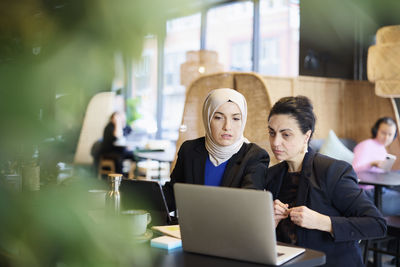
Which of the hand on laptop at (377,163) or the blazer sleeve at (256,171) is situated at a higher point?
the blazer sleeve at (256,171)

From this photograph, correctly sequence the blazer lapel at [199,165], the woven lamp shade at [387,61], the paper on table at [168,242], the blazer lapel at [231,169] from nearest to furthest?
1. the paper on table at [168,242]
2. the blazer lapel at [231,169]
3. the blazer lapel at [199,165]
4. the woven lamp shade at [387,61]

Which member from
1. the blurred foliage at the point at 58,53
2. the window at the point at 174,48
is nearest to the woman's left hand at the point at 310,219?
the window at the point at 174,48

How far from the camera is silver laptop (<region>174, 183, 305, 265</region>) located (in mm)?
1079

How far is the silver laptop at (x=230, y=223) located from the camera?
42.5 inches

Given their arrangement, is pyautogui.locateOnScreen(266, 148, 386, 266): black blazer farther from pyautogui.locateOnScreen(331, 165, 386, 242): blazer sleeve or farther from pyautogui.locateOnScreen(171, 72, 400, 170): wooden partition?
pyautogui.locateOnScreen(171, 72, 400, 170): wooden partition

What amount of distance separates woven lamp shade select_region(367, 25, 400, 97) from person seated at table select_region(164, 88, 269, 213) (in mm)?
2805

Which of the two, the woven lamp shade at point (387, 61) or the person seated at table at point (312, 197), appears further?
the woven lamp shade at point (387, 61)

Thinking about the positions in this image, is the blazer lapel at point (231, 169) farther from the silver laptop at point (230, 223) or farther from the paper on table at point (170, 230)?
the silver laptop at point (230, 223)

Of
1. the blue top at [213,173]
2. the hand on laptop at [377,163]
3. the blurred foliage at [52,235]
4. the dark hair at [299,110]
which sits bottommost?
the hand on laptop at [377,163]

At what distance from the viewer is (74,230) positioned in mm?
293

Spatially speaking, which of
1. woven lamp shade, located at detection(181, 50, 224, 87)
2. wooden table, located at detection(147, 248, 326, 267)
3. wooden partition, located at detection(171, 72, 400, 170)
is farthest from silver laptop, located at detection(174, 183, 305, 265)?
woven lamp shade, located at detection(181, 50, 224, 87)

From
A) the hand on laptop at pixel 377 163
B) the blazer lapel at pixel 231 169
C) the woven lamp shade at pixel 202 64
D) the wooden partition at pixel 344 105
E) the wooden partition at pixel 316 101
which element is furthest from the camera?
the woven lamp shade at pixel 202 64

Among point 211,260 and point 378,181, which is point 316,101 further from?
point 211,260

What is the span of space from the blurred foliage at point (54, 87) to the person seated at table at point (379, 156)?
13.4 feet
